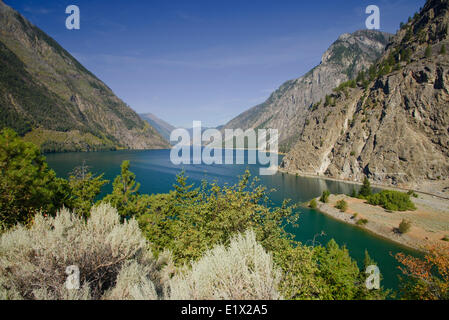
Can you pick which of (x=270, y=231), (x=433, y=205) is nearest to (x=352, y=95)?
(x=433, y=205)

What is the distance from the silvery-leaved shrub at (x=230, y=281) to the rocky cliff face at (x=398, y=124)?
3172 inches

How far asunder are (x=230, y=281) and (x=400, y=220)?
48.7 meters

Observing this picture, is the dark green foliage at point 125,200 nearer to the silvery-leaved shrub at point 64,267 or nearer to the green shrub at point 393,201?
the silvery-leaved shrub at point 64,267

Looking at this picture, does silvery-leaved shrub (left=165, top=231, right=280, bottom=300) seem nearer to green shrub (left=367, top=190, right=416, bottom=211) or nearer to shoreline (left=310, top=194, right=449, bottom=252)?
shoreline (left=310, top=194, right=449, bottom=252)

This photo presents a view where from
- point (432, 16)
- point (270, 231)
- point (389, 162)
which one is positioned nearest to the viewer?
point (270, 231)

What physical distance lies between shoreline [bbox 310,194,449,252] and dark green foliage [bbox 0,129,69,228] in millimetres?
43810

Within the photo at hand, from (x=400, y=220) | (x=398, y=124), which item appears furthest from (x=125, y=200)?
(x=398, y=124)

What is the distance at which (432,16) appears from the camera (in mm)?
A: 95438

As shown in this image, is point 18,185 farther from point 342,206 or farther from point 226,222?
point 342,206

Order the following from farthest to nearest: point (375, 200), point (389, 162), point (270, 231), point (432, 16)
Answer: point (432, 16), point (389, 162), point (375, 200), point (270, 231)

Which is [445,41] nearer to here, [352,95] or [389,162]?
[352,95]

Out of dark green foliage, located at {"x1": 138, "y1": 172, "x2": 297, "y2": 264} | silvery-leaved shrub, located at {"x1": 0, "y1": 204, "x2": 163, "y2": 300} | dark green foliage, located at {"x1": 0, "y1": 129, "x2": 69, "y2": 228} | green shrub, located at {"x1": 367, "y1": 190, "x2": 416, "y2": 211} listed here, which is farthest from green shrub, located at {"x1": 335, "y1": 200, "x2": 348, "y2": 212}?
dark green foliage, located at {"x1": 0, "y1": 129, "x2": 69, "y2": 228}
